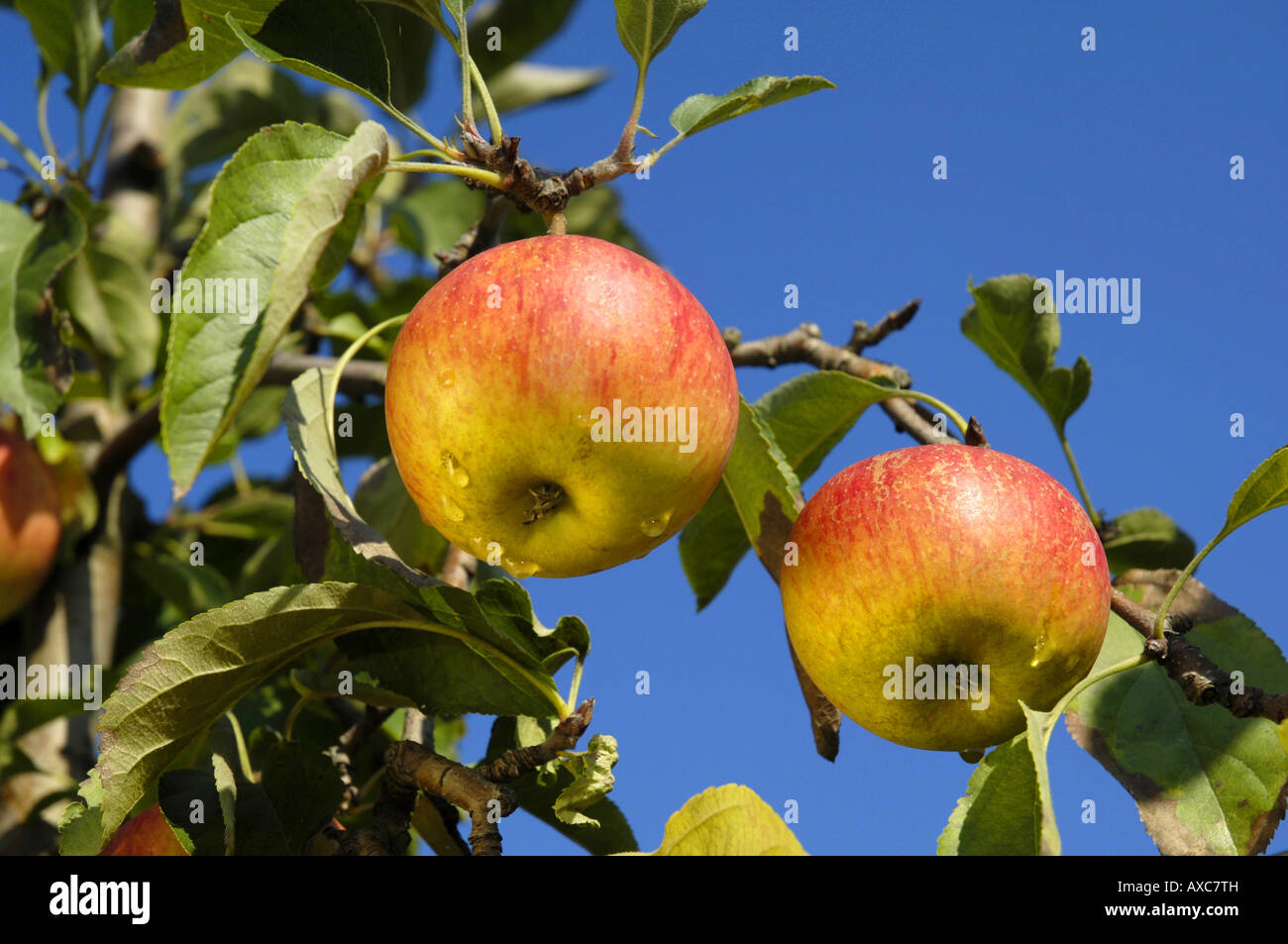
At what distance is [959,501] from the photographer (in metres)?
1.27

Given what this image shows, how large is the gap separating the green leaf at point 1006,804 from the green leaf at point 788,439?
0.61m

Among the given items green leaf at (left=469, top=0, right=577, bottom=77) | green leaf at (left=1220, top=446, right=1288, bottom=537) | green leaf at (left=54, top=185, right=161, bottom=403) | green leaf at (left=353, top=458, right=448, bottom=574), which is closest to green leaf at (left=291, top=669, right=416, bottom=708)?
green leaf at (left=353, top=458, right=448, bottom=574)

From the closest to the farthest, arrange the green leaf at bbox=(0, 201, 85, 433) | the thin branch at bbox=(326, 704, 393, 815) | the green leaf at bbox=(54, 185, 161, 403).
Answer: the thin branch at bbox=(326, 704, 393, 815) < the green leaf at bbox=(0, 201, 85, 433) < the green leaf at bbox=(54, 185, 161, 403)

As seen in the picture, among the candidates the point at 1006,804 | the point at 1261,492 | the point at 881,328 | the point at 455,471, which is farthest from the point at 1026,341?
the point at 455,471

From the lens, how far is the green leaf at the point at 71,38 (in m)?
2.67

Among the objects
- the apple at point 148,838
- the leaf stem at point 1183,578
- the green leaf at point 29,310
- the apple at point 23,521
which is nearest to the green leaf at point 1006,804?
the leaf stem at point 1183,578

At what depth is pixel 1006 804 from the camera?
1.10 metres

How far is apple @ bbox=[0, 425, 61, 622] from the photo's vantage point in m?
2.60

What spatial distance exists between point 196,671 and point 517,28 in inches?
95.7

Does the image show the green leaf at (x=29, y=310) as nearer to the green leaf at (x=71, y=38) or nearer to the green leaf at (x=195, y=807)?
the green leaf at (x=71, y=38)

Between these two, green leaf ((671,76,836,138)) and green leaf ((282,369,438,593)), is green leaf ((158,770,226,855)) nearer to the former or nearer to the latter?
green leaf ((282,369,438,593))

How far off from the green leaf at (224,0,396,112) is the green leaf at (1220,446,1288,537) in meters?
1.11

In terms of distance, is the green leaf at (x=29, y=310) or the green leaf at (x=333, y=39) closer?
the green leaf at (x=333, y=39)

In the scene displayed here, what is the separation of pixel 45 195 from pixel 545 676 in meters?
2.13
